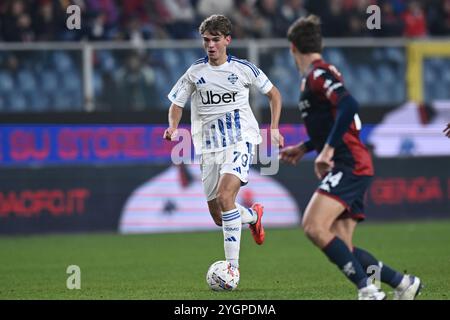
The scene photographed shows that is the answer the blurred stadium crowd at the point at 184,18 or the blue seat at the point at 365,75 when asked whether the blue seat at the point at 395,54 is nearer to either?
the blue seat at the point at 365,75

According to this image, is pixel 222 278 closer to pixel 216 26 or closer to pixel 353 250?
pixel 353 250

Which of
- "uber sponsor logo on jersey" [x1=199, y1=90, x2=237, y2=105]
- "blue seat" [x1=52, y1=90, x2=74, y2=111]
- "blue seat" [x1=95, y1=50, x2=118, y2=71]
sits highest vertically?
Result: "blue seat" [x1=95, y1=50, x2=118, y2=71]

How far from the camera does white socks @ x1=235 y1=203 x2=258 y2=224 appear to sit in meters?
10.7

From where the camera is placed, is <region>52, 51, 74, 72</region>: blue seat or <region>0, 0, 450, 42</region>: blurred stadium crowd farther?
<region>0, 0, 450, 42</region>: blurred stadium crowd

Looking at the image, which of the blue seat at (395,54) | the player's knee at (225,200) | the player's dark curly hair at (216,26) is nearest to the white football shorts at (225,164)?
the player's knee at (225,200)

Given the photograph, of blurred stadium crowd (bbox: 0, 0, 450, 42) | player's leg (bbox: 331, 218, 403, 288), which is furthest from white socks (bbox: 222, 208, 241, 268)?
blurred stadium crowd (bbox: 0, 0, 450, 42)

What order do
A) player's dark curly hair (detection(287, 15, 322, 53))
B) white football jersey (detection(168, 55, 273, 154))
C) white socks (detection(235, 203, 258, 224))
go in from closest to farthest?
player's dark curly hair (detection(287, 15, 322, 53)), white football jersey (detection(168, 55, 273, 154)), white socks (detection(235, 203, 258, 224))

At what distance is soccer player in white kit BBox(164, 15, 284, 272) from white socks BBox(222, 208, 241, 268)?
0.05 metres

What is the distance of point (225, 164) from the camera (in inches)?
408

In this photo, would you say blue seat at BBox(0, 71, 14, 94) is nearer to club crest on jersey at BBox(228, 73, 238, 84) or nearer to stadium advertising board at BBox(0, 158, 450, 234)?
stadium advertising board at BBox(0, 158, 450, 234)

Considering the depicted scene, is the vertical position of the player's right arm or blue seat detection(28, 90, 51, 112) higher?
the player's right arm

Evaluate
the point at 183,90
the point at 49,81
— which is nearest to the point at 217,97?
the point at 183,90

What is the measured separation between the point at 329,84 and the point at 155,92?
9868 millimetres

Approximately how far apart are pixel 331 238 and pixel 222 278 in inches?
72.0
